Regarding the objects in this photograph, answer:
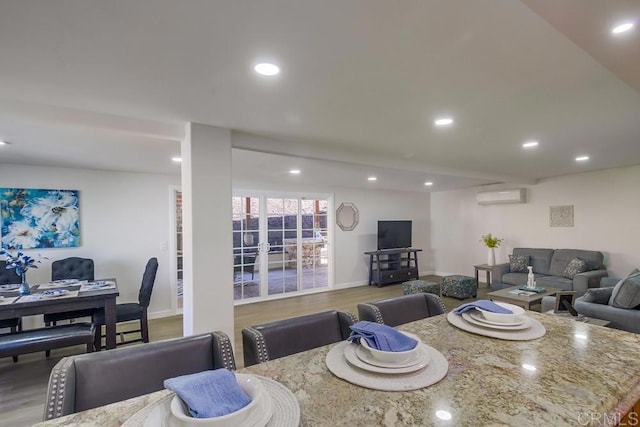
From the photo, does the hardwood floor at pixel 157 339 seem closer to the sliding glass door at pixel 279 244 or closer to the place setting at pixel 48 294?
the sliding glass door at pixel 279 244

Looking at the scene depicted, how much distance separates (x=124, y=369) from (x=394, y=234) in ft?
22.6

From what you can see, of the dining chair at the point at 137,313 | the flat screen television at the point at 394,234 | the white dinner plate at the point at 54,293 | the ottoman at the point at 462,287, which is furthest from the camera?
the flat screen television at the point at 394,234

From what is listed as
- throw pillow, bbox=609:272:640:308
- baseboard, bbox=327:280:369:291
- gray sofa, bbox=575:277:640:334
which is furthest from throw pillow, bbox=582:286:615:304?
baseboard, bbox=327:280:369:291

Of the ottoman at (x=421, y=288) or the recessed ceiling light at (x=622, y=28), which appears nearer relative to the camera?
the recessed ceiling light at (x=622, y=28)

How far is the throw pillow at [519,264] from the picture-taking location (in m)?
6.04

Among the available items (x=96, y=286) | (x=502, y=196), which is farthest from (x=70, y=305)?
(x=502, y=196)

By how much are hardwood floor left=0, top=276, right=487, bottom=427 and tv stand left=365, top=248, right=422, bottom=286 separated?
247 millimetres

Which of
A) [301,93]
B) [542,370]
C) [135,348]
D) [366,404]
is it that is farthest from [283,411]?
[301,93]

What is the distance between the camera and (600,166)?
5.15m

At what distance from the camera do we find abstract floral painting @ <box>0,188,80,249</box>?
165 inches

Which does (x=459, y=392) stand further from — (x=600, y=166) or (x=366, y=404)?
(x=600, y=166)

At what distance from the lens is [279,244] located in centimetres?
631

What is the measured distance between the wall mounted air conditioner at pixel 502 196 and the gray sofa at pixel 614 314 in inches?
139

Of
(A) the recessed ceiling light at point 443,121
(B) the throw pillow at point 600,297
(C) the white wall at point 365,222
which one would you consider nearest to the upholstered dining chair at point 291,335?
(A) the recessed ceiling light at point 443,121
